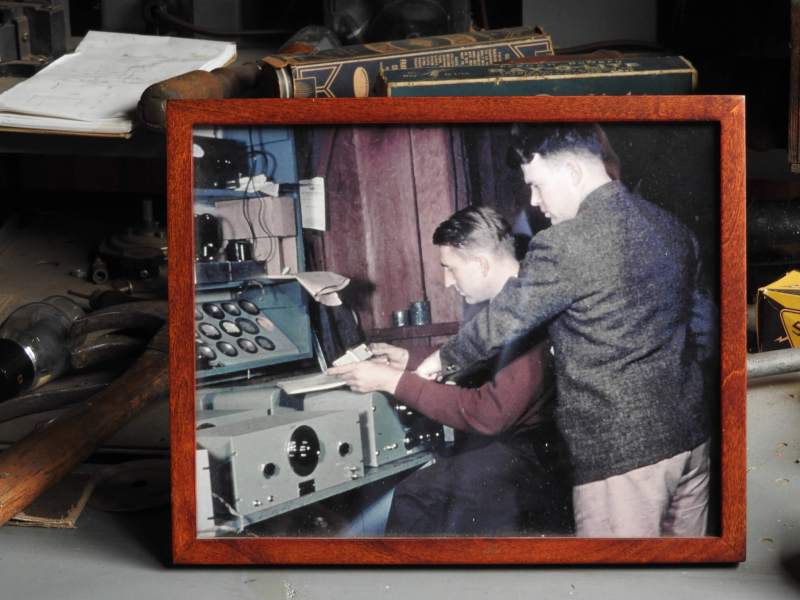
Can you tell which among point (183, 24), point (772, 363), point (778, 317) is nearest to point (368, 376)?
point (772, 363)

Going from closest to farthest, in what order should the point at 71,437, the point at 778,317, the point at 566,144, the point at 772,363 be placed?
the point at 566,144
the point at 71,437
the point at 772,363
the point at 778,317

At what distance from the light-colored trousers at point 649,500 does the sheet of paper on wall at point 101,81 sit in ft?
2.15

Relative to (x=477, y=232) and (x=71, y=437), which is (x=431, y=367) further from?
(x=71, y=437)

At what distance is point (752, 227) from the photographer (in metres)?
1.67

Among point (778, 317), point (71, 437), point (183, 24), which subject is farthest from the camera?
point (183, 24)

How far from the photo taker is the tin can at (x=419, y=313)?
972 millimetres

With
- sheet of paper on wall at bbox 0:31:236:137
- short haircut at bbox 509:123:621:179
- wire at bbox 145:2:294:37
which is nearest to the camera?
short haircut at bbox 509:123:621:179

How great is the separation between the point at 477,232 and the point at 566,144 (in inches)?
4.2

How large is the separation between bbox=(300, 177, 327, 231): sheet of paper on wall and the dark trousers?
234mm

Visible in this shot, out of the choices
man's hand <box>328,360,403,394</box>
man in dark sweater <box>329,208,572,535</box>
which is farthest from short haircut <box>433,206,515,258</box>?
man's hand <box>328,360,403,394</box>

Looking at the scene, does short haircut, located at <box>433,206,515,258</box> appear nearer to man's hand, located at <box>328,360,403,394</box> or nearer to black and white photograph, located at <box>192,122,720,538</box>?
black and white photograph, located at <box>192,122,720,538</box>

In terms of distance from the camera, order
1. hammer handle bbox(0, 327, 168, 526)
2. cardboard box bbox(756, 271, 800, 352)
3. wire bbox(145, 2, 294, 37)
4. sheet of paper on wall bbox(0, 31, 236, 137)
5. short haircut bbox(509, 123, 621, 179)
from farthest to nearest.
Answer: wire bbox(145, 2, 294, 37), cardboard box bbox(756, 271, 800, 352), sheet of paper on wall bbox(0, 31, 236, 137), hammer handle bbox(0, 327, 168, 526), short haircut bbox(509, 123, 621, 179)

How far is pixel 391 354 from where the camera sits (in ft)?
3.21

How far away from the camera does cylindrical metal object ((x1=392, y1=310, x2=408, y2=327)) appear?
97cm
